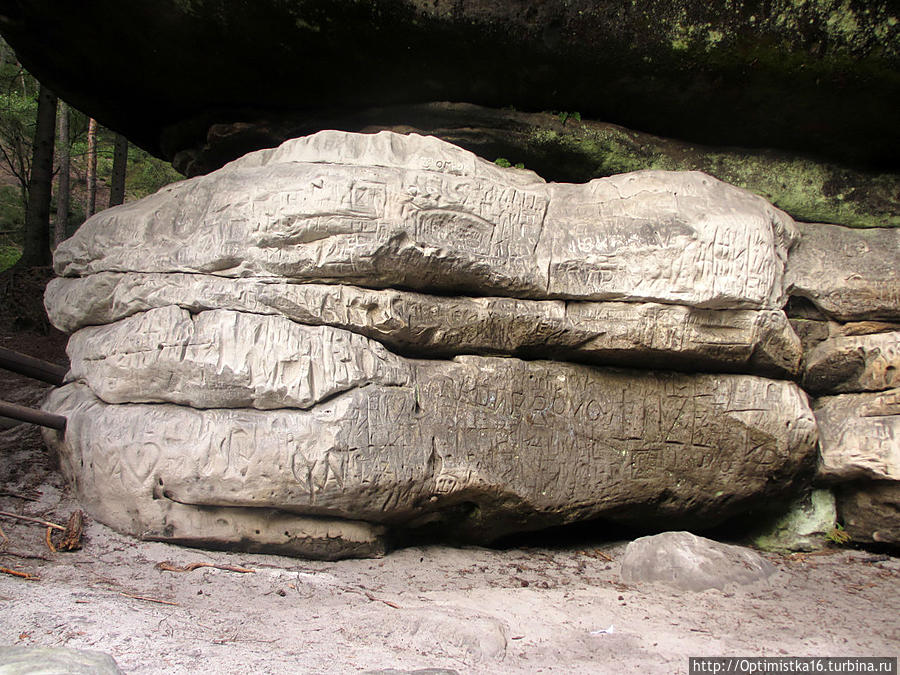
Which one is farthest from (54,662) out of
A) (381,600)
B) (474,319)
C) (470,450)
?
(474,319)

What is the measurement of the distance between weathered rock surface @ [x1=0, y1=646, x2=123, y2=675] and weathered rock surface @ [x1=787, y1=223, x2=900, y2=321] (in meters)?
4.10

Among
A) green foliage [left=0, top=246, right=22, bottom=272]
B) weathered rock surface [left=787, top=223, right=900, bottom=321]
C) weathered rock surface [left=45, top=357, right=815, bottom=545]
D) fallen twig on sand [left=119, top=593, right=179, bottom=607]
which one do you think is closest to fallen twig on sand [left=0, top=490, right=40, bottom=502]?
weathered rock surface [left=45, top=357, right=815, bottom=545]

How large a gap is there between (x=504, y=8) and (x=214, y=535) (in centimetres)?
343

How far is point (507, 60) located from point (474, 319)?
182 centimetres

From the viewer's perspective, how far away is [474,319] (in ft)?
12.1

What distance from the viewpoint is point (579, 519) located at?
3.86m

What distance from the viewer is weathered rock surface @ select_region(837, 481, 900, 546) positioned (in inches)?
160

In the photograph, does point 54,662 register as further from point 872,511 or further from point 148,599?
point 872,511

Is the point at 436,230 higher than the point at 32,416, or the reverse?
the point at 436,230

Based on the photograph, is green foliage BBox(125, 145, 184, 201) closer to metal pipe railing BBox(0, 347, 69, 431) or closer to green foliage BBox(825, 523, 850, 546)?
metal pipe railing BBox(0, 347, 69, 431)

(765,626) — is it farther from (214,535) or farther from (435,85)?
(435,85)

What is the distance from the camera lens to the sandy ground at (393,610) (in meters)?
2.19

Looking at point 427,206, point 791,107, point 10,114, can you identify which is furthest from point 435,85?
point 10,114

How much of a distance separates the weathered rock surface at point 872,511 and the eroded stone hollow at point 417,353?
395 millimetres
